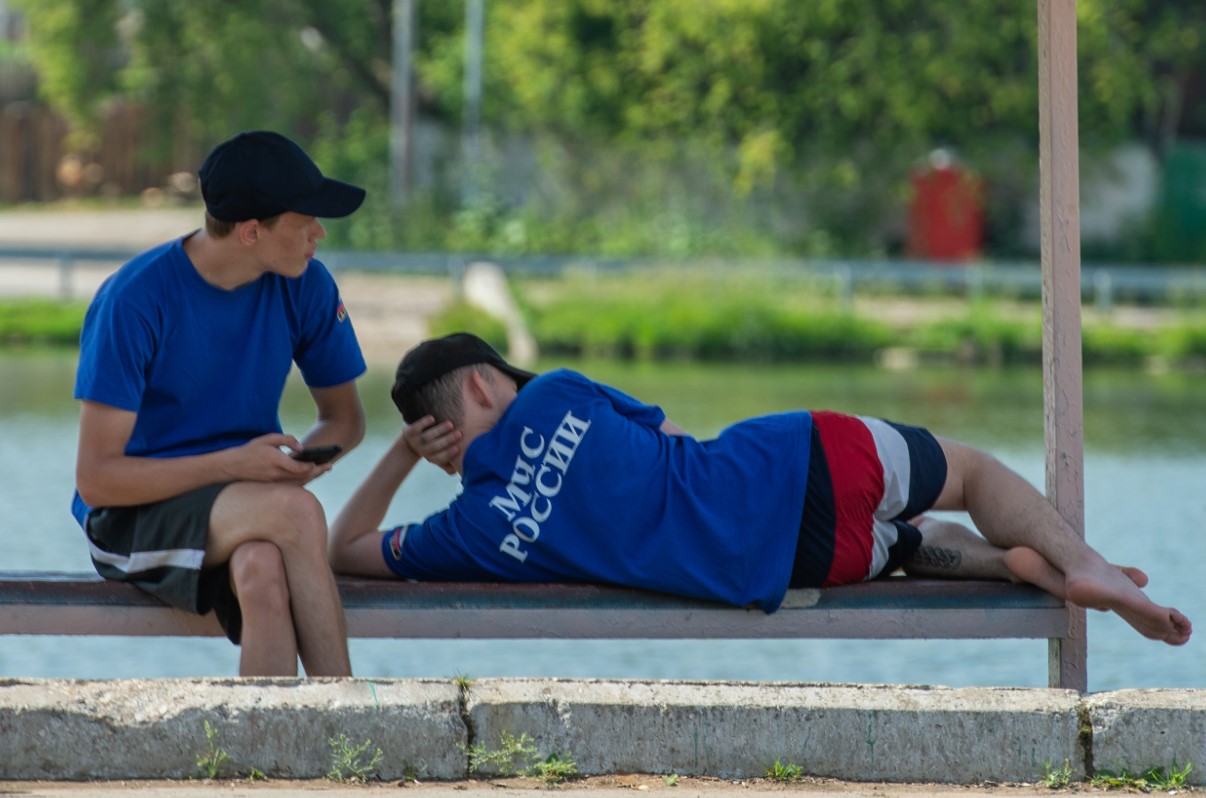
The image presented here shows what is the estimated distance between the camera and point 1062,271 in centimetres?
461

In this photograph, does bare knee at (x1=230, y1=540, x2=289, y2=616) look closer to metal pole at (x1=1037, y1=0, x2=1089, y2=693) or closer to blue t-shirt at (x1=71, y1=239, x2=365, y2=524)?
blue t-shirt at (x1=71, y1=239, x2=365, y2=524)

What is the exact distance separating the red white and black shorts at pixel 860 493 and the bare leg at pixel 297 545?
1.06m

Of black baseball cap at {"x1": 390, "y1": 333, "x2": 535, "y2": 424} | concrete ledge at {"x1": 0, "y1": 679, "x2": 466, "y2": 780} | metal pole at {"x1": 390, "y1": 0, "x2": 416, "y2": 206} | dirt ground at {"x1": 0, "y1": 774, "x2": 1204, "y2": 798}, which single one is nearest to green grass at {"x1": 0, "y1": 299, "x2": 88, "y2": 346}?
metal pole at {"x1": 390, "y1": 0, "x2": 416, "y2": 206}

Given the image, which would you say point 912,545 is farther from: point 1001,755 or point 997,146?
point 997,146

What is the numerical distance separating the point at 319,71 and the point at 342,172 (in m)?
3.03

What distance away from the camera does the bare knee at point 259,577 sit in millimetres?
4031

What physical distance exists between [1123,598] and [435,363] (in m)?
1.63

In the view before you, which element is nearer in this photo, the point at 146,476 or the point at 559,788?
the point at 559,788

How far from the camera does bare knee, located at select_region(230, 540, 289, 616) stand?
403cm

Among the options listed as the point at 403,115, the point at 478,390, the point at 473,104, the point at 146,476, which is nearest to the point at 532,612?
the point at 478,390

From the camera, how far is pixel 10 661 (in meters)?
7.32

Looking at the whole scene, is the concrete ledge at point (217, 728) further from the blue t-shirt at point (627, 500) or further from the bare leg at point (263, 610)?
the blue t-shirt at point (627, 500)

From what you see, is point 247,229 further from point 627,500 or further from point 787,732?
point 787,732

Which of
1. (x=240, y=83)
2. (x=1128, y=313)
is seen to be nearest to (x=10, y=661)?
(x=1128, y=313)
